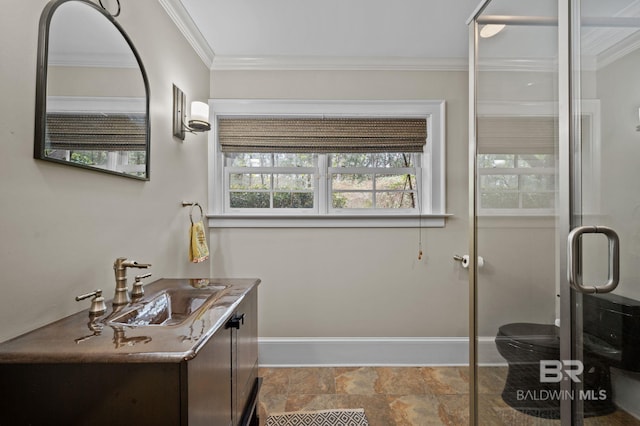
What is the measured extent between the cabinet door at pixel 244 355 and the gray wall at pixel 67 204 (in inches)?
22.2

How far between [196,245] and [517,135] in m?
1.78

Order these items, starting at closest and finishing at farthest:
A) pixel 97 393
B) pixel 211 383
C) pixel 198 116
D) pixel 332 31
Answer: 1. pixel 97 393
2. pixel 211 383
3. pixel 198 116
4. pixel 332 31

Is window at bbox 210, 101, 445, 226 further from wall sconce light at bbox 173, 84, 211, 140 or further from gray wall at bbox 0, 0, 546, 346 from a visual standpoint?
wall sconce light at bbox 173, 84, 211, 140

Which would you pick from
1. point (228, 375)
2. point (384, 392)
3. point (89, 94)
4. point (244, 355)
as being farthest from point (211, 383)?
point (384, 392)

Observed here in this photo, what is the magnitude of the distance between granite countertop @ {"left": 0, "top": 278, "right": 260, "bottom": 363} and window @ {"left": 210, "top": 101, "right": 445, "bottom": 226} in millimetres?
1379

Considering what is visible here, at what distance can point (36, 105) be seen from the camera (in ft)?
2.91

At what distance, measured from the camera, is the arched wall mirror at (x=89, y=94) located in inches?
36.2

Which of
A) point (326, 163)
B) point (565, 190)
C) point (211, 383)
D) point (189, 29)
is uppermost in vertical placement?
point (189, 29)

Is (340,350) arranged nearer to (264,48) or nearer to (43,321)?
(43,321)

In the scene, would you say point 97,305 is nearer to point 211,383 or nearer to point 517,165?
point 211,383

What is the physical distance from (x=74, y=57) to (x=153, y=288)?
0.96 meters

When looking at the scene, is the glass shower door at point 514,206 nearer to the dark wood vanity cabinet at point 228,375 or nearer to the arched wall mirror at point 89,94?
the dark wood vanity cabinet at point 228,375

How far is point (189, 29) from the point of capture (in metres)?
1.86

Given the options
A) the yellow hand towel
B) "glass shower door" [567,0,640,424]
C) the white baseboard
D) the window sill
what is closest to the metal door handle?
"glass shower door" [567,0,640,424]
